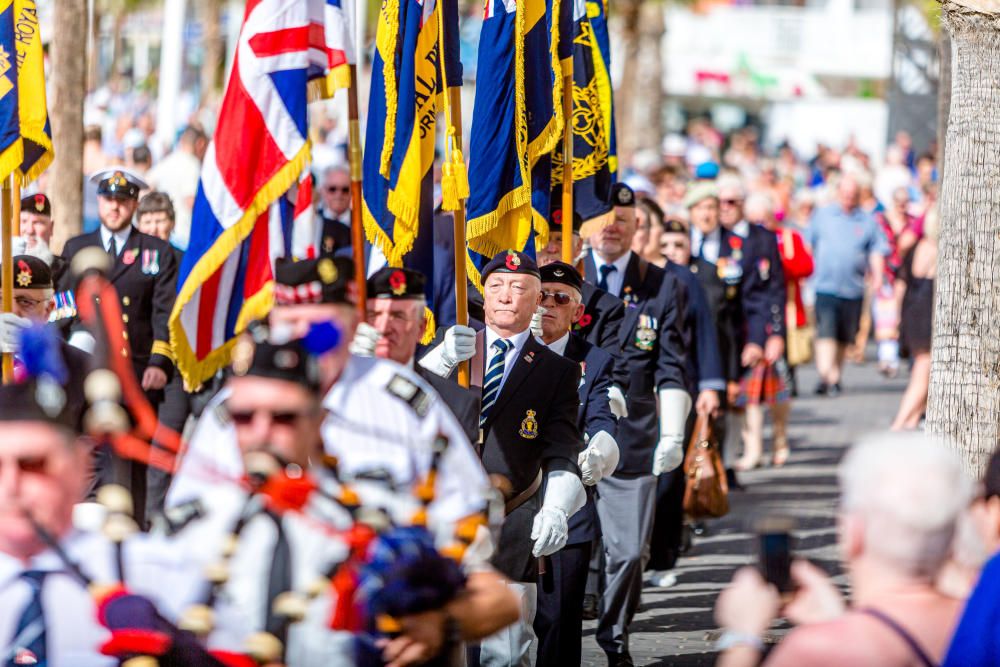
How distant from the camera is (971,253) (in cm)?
747

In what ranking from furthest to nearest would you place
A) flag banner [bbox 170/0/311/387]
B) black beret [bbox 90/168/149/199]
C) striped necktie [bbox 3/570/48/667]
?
1. black beret [bbox 90/168/149/199]
2. flag banner [bbox 170/0/311/387]
3. striped necktie [bbox 3/570/48/667]

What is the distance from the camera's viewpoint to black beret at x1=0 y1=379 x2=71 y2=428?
3928 mm

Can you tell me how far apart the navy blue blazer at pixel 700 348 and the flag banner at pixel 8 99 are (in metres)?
4.25

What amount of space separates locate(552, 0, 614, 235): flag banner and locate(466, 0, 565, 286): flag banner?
2.39ft

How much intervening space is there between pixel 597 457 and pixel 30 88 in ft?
10.4

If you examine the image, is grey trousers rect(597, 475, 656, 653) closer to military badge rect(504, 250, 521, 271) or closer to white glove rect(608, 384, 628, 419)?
white glove rect(608, 384, 628, 419)

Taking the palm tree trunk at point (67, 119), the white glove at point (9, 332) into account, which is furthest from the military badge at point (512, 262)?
the palm tree trunk at point (67, 119)

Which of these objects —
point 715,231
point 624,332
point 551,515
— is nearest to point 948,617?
point 551,515

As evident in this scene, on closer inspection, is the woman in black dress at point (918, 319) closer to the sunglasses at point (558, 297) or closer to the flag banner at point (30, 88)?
the sunglasses at point (558, 297)

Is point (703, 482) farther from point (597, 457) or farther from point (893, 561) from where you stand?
point (893, 561)

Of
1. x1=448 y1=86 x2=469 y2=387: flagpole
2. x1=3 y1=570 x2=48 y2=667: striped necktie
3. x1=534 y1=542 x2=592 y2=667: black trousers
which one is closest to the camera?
x1=3 y1=570 x2=48 y2=667: striped necktie

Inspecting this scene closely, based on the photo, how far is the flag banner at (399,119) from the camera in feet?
25.1

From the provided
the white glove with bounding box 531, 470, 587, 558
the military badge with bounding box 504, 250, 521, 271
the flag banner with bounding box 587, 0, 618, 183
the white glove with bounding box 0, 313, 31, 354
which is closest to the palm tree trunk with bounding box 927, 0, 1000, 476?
the white glove with bounding box 531, 470, 587, 558

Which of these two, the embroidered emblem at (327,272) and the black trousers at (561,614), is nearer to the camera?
the embroidered emblem at (327,272)
